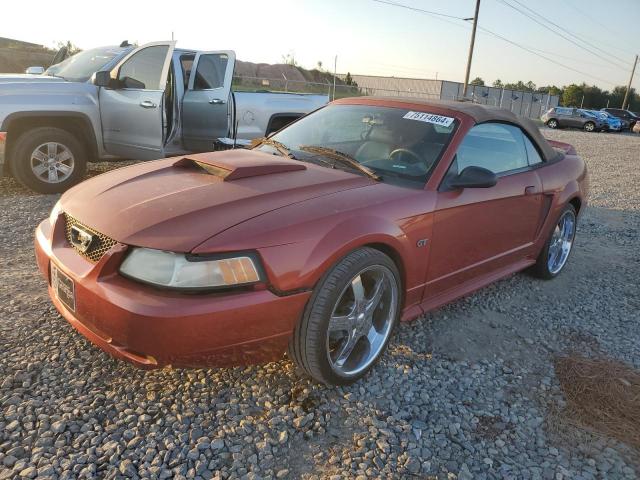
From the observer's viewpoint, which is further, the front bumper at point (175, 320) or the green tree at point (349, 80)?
the green tree at point (349, 80)

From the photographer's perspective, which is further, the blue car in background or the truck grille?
the blue car in background

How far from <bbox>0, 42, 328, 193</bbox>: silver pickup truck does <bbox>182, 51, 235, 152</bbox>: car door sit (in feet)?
0.05

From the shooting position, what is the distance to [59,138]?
6.20 meters

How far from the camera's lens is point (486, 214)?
3373 millimetres

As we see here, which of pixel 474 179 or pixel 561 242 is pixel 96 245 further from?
pixel 561 242

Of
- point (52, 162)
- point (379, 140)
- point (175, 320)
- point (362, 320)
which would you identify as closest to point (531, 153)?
point (379, 140)

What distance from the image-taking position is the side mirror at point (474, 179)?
3002mm

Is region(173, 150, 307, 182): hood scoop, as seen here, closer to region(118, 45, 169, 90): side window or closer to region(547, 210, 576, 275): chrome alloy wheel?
region(547, 210, 576, 275): chrome alloy wheel

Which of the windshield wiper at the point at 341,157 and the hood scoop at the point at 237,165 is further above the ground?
the windshield wiper at the point at 341,157

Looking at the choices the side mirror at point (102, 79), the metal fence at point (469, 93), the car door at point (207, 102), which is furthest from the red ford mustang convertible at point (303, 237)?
the metal fence at point (469, 93)

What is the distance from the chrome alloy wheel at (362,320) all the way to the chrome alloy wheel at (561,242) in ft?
7.64

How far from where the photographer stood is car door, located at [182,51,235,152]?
6961mm

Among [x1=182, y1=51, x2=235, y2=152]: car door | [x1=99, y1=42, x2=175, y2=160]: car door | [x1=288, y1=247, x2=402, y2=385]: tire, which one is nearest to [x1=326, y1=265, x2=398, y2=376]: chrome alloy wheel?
[x1=288, y1=247, x2=402, y2=385]: tire

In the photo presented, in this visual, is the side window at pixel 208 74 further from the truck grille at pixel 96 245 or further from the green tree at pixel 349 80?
the green tree at pixel 349 80
